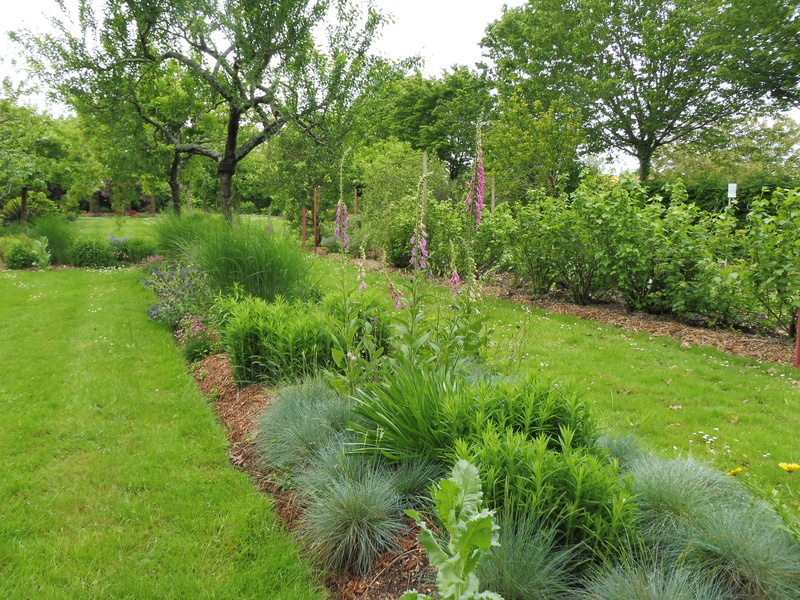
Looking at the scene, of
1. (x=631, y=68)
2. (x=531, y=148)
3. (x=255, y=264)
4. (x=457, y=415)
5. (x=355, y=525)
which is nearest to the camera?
(x=355, y=525)

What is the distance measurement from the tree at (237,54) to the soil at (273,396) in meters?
4.48

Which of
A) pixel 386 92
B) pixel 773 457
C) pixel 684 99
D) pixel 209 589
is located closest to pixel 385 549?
pixel 209 589

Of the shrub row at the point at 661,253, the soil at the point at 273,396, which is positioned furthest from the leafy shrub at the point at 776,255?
the soil at the point at 273,396

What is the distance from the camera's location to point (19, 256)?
12.0 metres

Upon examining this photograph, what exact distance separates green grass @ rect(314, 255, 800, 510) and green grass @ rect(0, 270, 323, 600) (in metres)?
1.71

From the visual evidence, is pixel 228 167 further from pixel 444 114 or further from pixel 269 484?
pixel 444 114

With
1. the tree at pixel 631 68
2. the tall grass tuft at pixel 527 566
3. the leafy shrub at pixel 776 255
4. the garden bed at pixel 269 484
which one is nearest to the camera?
the tall grass tuft at pixel 527 566

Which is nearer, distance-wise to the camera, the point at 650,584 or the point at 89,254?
the point at 650,584

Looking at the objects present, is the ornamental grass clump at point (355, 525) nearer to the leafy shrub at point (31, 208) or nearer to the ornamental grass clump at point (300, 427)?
the ornamental grass clump at point (300, 427)

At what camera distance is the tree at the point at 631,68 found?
17391 millimetres

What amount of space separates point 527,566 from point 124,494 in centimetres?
226

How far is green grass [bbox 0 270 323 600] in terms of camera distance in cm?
215

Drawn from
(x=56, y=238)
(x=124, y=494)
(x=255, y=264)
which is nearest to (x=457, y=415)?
(x=124, y=494)

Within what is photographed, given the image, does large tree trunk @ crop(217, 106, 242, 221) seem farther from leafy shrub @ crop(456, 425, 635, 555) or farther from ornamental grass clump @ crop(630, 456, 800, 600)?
ornamental grass clump @ crop(630, 456, 800, 600)
